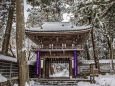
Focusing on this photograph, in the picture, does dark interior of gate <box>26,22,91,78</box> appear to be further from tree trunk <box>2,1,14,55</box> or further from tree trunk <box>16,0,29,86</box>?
tree trunk <box>16,0,29,86</box>

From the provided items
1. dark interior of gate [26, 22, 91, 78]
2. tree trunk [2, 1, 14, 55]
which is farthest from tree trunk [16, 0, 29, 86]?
tree trunk [2, 1, 14, 55]

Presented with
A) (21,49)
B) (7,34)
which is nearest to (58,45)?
(7,34)

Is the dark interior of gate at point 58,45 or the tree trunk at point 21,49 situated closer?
the tree trunk at point 21,49

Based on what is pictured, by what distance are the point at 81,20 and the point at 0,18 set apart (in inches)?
458

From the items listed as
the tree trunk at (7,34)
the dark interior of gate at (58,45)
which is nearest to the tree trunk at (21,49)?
the dark interior of gate at (58,45)

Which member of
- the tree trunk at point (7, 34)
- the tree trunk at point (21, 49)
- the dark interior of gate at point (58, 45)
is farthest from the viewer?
the dark interior of gate at point (58, 45)

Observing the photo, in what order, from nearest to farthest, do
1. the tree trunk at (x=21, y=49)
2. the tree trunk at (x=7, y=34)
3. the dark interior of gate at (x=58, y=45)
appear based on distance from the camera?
the tree trunk at (x=21, y=49)
the tree trunk at (x=7, y=34)
the dark interior of gate at (x=58, y=45)

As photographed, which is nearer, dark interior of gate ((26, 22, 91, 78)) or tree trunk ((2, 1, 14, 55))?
tree trunk ((2, 1, 14, 55))

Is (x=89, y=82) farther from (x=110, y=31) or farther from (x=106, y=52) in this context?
(x=106, y=52)

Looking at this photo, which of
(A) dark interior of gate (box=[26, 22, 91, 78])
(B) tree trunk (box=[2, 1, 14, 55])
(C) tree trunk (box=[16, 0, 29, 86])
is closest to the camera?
(C) tree trunk (box=[16, 0, 29, 86])

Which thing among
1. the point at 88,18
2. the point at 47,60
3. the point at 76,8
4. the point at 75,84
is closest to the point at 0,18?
the point at 47,60

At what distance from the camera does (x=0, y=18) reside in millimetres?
23734

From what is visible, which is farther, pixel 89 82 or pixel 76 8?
pixel 76 8

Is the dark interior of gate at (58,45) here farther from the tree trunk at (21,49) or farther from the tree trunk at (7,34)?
the tree trunk at (21,49)
